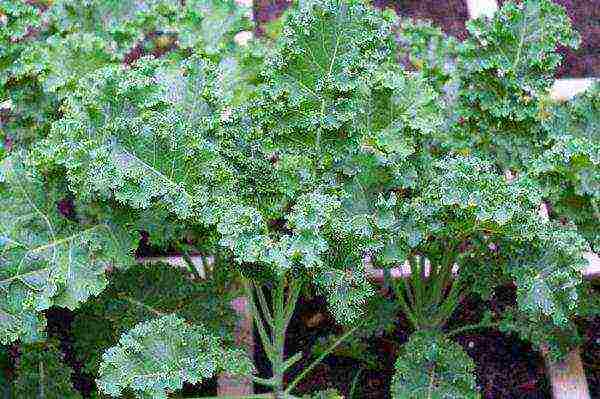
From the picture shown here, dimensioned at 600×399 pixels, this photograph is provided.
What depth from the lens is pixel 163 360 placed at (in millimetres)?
2516

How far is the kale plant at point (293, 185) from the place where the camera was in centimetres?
251

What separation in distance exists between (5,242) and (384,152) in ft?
3.76

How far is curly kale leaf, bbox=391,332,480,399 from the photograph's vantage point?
111 inches

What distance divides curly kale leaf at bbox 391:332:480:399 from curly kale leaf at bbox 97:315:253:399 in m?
0.51

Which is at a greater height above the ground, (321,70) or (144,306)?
(321,70)

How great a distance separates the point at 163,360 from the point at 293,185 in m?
0.61

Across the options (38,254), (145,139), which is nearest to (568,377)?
(145,139)

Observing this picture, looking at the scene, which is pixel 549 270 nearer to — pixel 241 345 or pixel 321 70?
pixel 321 70

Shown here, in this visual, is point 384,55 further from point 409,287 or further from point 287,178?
point 409,287

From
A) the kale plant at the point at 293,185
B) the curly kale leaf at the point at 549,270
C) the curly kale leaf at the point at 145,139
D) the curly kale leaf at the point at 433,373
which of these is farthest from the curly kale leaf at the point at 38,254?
the curly kale leaf at the point at 549,270

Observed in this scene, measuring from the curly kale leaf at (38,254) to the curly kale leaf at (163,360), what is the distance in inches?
8.6

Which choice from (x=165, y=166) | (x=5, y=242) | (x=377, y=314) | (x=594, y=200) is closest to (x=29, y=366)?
(x=5, y=242)

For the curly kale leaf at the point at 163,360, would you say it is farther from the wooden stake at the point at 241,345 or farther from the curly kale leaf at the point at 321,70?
the curly kale leaf at the point at 321,70

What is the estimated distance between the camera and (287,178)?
8.86 ft
